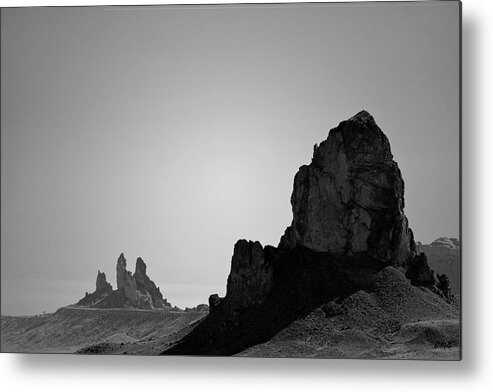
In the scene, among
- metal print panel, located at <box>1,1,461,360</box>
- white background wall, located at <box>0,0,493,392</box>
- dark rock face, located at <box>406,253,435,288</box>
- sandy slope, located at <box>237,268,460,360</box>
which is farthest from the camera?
metal print panel, located at <box>1,1,461,360</box>

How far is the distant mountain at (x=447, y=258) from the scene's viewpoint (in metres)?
8.81

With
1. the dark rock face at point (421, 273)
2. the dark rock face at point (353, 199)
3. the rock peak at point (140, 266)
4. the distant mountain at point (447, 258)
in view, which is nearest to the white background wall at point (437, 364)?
the distant mountain at point (447, 258)

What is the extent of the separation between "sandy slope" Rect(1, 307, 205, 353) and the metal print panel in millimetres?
14

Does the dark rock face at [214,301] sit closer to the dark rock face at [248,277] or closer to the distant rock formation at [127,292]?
the dark rock face at [248,277]

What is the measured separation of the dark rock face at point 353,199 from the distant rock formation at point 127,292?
1.25m

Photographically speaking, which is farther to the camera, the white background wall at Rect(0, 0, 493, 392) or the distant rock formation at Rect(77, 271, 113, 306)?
the distant rock formation at Rect(77, 271, 113, 306)

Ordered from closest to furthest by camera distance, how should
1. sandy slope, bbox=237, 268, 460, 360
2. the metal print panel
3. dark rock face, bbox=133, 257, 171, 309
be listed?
sandy slope, bbox=237, 268, 460, 360 < the metal print panel < dark rock face, bbox=133, 257, 171, 309

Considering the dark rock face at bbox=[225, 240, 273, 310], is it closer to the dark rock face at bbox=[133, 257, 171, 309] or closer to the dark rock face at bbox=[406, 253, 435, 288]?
the dark rock face at bbox=[133, 257, 171, 309]

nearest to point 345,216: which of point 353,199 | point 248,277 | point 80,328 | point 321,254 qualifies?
point 353,199

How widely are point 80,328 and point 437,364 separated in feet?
10.6

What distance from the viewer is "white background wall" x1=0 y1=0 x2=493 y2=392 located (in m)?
8.80

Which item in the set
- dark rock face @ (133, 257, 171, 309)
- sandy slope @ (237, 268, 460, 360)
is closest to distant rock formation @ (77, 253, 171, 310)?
dark rock face @ (133, 257, 171, 309)

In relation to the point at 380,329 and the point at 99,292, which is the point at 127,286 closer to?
the point at 99,292

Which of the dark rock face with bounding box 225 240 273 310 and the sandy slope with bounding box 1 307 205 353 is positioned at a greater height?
the dark rock face with bounding box 225 240 273 310
